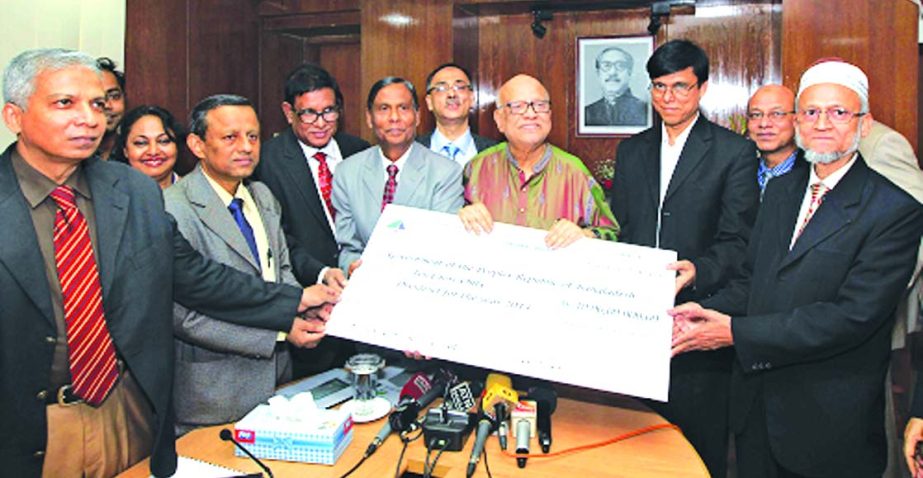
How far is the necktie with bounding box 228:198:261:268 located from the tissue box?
2.40 feet

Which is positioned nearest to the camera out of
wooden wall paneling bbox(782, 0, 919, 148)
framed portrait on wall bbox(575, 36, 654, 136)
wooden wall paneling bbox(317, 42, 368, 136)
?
wooden wall paneling bbox(782, 0, 919, 148)

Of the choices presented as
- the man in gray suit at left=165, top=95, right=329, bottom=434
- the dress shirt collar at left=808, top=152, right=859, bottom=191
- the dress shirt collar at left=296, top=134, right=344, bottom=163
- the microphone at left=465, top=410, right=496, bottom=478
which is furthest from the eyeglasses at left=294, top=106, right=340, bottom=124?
the dress shirt collar at left=808, top=152, right=859, bottom=191

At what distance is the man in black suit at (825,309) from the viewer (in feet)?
6.70

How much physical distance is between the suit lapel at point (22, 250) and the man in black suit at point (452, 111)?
6.72 feet

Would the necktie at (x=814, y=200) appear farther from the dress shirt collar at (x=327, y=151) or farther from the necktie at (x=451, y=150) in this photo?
the dress shirt collar at (x=327, y=151)

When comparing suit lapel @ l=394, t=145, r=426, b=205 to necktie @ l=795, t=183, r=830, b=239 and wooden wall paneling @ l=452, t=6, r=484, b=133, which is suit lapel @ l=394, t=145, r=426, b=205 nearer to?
necktie @ l=795, t=183, r=830, b=239

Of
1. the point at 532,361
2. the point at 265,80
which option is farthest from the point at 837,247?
the point at 265,80

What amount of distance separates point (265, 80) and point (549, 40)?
219 centimetres

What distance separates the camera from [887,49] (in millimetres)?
3887

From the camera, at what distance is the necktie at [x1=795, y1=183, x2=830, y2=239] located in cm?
218

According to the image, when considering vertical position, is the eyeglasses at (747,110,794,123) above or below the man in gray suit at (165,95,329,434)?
above

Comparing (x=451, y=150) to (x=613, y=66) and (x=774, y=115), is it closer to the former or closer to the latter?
(x=774, y=115)

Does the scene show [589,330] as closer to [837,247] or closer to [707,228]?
[837,247]

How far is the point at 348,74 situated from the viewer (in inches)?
220
